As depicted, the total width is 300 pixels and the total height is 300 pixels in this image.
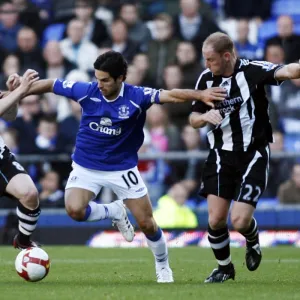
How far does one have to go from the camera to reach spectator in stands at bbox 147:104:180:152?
16.4m

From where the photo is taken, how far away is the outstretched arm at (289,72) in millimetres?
8430

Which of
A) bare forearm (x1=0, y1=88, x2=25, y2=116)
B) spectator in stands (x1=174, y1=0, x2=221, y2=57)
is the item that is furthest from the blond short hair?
spectator in stands (x1=174, y1=0, x2=221, y2=57)

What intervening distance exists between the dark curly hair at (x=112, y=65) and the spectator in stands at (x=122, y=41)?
9.01m

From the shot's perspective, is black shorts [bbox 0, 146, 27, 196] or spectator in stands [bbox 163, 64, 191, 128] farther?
spectator in stands [bbox 163, 64, 191, 128]

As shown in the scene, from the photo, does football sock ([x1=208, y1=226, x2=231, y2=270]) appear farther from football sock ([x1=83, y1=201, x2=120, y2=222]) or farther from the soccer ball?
the soccer ball

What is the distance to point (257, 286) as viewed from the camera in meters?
8.45

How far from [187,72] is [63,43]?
2.81 m

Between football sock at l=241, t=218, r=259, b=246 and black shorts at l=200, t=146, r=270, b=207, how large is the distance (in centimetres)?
34

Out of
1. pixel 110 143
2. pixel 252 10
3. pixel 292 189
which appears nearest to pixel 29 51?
pixel 252 10

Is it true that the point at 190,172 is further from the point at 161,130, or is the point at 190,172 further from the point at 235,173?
the point at 235,173

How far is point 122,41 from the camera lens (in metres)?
18.0

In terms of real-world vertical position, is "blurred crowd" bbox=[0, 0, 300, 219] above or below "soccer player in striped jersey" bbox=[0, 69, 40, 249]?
below

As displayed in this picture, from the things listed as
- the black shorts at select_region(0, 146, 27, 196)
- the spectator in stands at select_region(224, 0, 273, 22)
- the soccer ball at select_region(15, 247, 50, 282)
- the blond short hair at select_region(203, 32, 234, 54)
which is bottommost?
the spectator in stands at select_region(224, 0, 273, 22)

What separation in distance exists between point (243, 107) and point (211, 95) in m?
0.49
